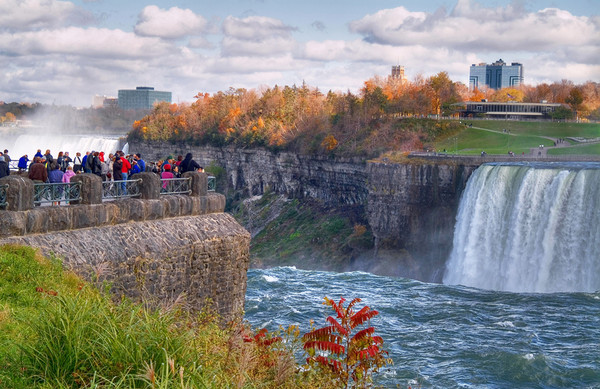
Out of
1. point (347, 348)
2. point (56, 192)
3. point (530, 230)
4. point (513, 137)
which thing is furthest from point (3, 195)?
point (513, 137)

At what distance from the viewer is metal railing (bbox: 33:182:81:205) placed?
55.4ft

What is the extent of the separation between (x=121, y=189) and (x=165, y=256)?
2142mm

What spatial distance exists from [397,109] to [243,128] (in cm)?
2413

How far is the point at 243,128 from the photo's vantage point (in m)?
97.2

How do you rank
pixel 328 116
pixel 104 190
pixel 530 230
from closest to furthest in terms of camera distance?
pixel 104 190 → pixel 530 230 → pixel 328 116

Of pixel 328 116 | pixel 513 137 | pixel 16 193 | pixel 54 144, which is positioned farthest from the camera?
pixel 54 144

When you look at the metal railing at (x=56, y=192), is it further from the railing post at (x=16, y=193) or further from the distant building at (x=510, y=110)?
the distant building at (x=510, y=110)

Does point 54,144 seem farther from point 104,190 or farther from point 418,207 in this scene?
point 104,190

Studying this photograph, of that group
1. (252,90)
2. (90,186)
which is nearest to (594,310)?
(90,186)

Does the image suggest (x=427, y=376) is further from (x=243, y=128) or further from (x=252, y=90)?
(x=252, y=90)

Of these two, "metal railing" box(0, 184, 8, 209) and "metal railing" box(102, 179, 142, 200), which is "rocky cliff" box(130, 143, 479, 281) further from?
"metal railing" box(0, 184, 8, 209)

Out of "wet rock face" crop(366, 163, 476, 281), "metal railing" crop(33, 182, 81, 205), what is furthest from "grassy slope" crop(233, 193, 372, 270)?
"metal railing" crop(33, 182, 81, 205)

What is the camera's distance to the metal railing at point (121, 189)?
18.8 meters

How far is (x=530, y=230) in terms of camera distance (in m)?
47.8
